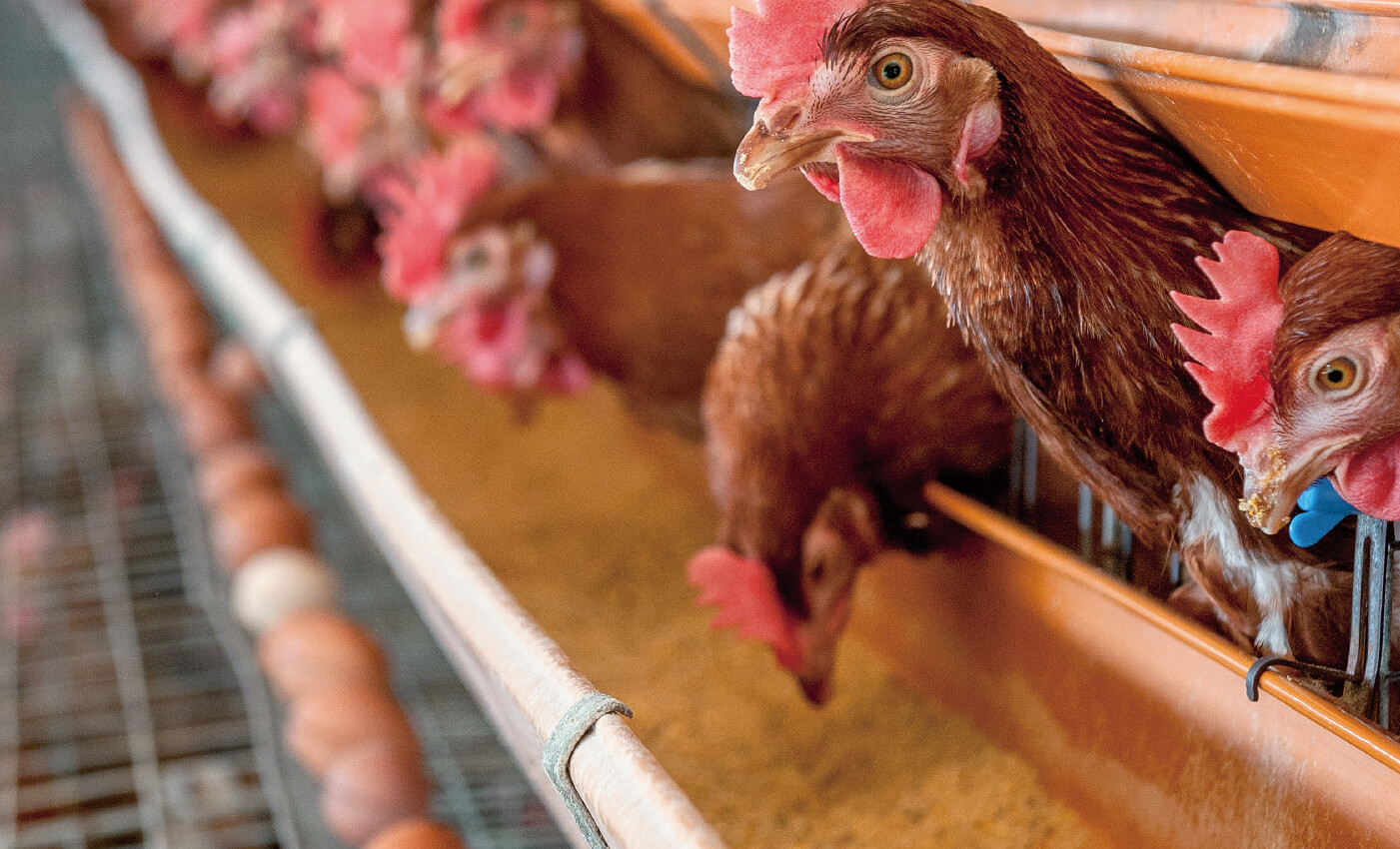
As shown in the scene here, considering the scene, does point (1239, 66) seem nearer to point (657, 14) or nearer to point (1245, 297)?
point (1245, 297)

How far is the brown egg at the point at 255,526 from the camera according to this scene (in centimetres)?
171

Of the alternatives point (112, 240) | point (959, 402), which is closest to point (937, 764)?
point (959, 402)

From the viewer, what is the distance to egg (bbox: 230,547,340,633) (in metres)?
1.59

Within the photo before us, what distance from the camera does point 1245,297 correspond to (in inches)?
22.0

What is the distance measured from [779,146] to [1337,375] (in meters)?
0.29

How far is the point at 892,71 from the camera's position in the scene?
589 mm

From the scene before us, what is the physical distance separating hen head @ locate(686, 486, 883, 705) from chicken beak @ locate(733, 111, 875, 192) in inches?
17.0

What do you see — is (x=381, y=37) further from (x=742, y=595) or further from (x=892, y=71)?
(x=892, y=71)

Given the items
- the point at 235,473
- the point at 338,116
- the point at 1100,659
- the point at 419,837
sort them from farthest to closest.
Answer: the point at 338,116 → the point at 235,473 → the point at 419,837 → the point at 1100,659

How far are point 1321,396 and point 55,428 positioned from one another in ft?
9.96

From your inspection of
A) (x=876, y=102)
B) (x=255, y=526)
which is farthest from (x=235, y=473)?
(x=876, y=102)

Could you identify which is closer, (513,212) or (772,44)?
(772,44)

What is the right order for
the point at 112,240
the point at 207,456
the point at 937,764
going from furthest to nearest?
1. the point at 112,240
2. the point at 207,456
3. the point at 937,764

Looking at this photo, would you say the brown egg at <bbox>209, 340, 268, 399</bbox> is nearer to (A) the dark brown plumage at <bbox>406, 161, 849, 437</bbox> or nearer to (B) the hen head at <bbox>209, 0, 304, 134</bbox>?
(B) the hen head at <bbox>209, 0, 304, 134</bbox>
